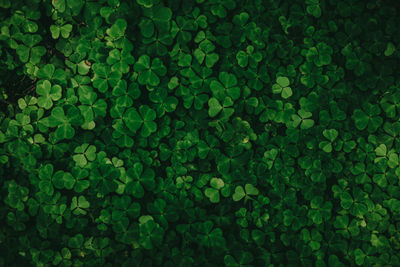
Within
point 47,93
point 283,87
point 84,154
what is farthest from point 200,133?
point 47,93

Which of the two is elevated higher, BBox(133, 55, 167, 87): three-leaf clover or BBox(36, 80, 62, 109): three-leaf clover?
BBox(133, 55, 167, 87): three-leaf clover

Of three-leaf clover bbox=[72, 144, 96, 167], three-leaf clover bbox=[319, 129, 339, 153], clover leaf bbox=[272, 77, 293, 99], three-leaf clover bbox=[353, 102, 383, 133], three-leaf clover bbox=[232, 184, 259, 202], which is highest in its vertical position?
clover leaf bbox=[272, 77, 293, 99]

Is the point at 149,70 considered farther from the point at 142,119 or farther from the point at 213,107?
the point at 213,107

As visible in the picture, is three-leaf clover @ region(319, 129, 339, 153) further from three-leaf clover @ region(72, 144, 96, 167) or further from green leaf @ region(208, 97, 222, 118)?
three-leaf clover @ region(72, 144, 96, 167)

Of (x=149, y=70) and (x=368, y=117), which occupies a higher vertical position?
(x=149, y=70)

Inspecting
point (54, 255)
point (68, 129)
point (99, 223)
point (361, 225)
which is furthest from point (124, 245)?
point (361, 225)

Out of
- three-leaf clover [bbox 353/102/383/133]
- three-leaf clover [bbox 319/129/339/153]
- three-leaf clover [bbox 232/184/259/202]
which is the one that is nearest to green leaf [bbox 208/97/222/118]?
three-leaf clover [bbox 232/184/259/202]

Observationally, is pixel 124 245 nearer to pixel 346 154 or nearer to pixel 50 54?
pixel 50 54

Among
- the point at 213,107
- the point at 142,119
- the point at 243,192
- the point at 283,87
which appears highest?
the point at 283,87

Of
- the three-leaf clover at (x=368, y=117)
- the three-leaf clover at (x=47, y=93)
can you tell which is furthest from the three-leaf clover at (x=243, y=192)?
the three-leaf clover at (x=47, y=93)
